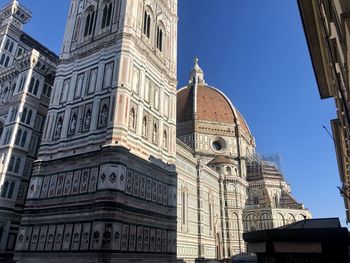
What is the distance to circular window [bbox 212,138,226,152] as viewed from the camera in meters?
51.8

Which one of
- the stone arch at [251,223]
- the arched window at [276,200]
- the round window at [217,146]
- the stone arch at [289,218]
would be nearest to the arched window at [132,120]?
the stone arch at [251,223]

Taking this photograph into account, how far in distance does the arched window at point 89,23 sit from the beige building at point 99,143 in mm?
101

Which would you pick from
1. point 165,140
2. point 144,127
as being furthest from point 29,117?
point 165,140

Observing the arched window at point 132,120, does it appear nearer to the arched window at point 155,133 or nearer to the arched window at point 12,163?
the arched window at point 155,133

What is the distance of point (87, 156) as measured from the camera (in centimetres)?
1802

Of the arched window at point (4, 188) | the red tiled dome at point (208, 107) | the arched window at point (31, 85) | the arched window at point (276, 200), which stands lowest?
the arched window at point (4, 188)

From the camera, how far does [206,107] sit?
57969 millimetres

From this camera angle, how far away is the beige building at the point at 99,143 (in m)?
→ 16.4

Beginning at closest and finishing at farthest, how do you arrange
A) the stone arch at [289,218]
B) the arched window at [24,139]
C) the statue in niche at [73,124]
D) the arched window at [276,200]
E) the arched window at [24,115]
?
the statue in niche at [73,124] < the arched window at [24,139] < the arched window at [24,115] < the stone arch at [289,218] < the arched window at [276,200]

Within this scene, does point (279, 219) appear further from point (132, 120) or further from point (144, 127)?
point (132, 120)

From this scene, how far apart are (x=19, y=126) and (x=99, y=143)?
9.23m

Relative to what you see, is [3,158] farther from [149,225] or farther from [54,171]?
[149,225]

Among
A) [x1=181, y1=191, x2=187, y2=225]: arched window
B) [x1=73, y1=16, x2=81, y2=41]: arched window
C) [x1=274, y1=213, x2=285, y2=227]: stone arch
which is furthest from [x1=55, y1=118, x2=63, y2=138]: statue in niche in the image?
[x1=274, y1=213, x2=285, y2=227]: stone arch

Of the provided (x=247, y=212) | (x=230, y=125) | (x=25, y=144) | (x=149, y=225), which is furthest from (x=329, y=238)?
(x=230, y=125)
